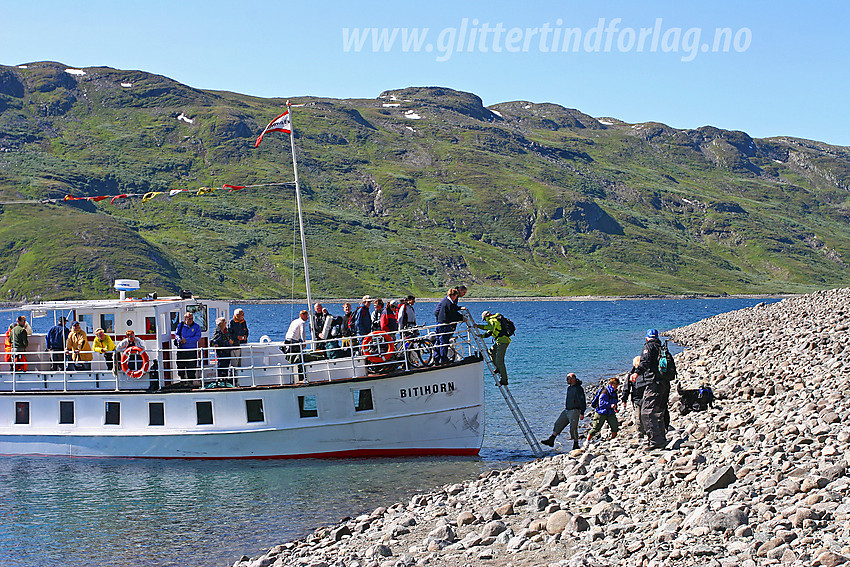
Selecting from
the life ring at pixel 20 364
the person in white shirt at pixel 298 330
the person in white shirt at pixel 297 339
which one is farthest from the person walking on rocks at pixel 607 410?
the life ring at pixel 20 364

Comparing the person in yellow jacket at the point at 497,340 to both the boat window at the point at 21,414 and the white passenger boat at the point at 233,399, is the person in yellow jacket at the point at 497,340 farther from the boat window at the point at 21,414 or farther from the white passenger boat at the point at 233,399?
the boat window at the point at 21,414

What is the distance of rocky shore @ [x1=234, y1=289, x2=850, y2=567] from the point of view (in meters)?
10.3

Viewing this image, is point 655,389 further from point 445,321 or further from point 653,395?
point 445,321

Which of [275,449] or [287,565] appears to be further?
[275,449]

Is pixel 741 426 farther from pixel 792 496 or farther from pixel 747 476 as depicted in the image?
pixel 792 496

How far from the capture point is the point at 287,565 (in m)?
→ 14.1

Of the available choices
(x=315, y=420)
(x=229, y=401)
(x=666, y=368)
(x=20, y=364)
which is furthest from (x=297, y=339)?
(x=666, y=368)

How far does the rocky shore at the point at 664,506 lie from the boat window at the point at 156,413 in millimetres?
10211

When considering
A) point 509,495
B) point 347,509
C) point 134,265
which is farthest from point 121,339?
point 134,265

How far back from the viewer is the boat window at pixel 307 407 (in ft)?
79.0

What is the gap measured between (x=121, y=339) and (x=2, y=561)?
10.6 metres

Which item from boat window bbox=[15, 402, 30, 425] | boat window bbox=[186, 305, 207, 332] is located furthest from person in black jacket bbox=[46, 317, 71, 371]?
boat window bbox=[186, 305, 207, 332]

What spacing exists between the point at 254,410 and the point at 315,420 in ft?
6.33

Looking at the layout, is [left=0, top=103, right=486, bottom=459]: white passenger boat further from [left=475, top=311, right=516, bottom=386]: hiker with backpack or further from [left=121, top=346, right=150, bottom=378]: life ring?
[left=475, top=311, right=516, bottom=386]: hiker with backpack
